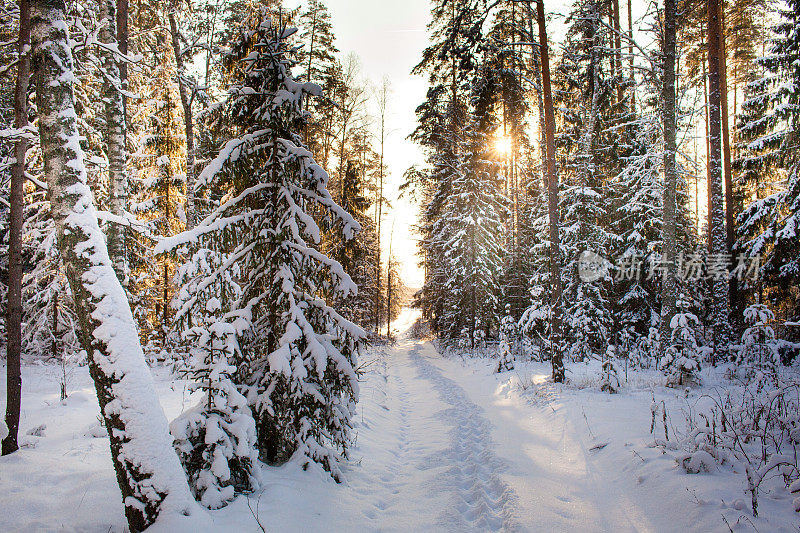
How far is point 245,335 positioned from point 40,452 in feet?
11.8

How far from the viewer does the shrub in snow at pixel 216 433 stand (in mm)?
3844

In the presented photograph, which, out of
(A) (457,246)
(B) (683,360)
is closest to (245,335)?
(B) (683,360)

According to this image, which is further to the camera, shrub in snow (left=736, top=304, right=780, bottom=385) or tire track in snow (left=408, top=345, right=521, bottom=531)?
shrub in snow (left=736, top=304, right=780, bottom=385)

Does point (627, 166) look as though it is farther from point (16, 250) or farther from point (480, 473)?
point (16, 250)

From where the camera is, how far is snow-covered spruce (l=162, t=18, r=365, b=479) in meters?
4.95

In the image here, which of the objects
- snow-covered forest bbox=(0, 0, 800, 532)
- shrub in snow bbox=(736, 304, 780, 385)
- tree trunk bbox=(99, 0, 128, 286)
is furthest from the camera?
shrub in snow bbox=(736, 304, 780, 385)

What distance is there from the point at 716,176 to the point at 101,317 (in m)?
15.3

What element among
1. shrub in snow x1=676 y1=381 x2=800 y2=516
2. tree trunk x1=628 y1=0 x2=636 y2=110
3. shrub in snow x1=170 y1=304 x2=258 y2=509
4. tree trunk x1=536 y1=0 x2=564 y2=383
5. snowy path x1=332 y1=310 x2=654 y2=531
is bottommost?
snowy path x1=332 y1=310 x2=654 y2=531

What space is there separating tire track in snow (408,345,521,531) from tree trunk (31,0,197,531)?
120 inches

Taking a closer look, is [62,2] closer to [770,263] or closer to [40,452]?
[40,452]

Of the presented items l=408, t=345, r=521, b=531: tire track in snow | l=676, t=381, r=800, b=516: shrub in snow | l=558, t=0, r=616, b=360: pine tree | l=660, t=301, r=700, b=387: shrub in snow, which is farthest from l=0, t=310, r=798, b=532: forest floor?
l=558, t=0, r=616, b=360: pine tree

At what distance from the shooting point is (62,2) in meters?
3.81

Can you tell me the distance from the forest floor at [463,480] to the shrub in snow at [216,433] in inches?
11.3

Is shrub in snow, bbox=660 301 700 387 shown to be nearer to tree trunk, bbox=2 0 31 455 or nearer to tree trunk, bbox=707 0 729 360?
tree trunk, bbox=707 0 729 360
